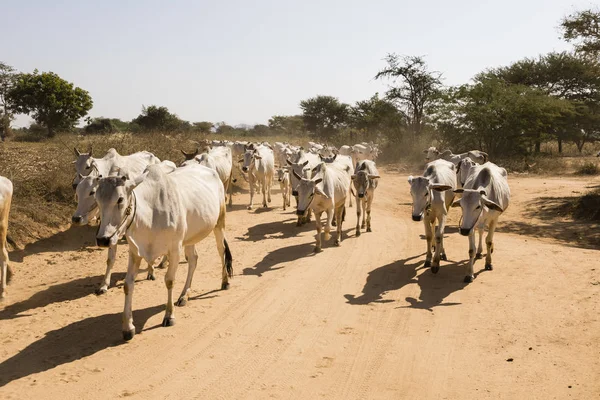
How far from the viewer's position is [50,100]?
3325cm

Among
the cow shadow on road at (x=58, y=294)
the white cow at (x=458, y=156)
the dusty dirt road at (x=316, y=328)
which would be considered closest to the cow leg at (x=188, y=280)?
the dusty dirt road at (x=316, y=328)

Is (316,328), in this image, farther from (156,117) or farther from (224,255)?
(156,117)

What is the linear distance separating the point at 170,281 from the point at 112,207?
1.63m

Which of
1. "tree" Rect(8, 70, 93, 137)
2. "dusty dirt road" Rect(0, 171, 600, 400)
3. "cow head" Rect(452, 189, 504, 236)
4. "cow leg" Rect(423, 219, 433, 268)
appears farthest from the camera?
"tree" Rect(8, 70, 93, 137)

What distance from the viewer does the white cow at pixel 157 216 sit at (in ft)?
17.9

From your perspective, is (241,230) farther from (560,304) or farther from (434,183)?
(560,304)

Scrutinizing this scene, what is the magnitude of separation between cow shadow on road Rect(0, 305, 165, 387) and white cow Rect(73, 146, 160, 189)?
3.07 m

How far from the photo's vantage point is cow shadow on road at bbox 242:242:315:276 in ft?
31.1

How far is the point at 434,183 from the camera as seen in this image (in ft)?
31.8

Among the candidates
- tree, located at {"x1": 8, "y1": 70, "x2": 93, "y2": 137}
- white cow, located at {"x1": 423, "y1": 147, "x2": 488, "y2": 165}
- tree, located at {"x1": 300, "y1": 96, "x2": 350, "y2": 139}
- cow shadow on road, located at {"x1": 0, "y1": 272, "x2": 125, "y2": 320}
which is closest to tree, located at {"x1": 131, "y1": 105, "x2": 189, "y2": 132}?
tree, located at {"x1": 8, "y1": 70, "x2": 93, "y2": 137}

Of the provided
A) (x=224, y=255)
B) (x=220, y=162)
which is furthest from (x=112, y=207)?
(x=220, y=162)

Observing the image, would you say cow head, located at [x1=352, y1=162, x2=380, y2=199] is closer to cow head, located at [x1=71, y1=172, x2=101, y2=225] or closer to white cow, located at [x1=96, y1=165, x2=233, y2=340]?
white cow, located at [x1=96, y1=165, x2=233, y2=340]

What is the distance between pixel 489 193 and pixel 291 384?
19.7 ft

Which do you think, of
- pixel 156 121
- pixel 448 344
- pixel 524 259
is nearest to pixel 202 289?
pixel 448 344
